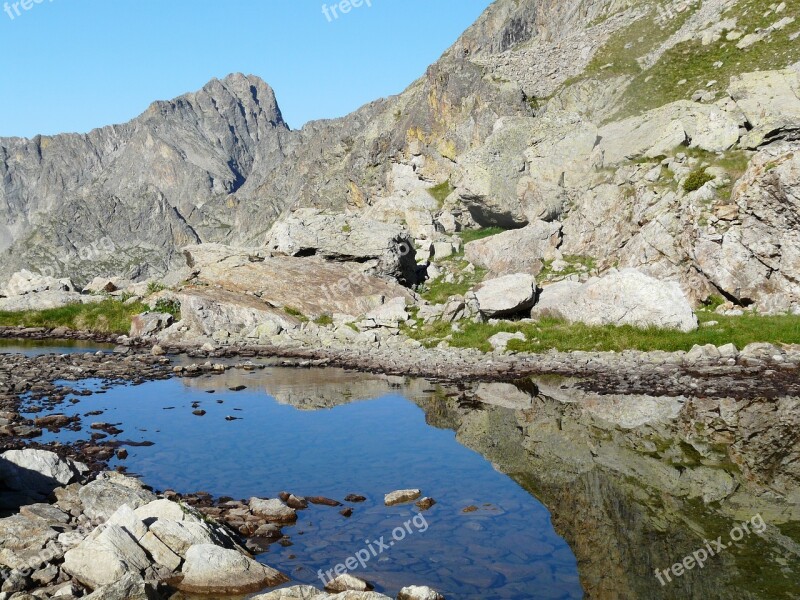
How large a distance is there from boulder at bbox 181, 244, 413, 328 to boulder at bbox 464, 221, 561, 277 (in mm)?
8232

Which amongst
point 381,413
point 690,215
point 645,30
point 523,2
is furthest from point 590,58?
point 381,413

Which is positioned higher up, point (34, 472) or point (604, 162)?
point (604, 162)

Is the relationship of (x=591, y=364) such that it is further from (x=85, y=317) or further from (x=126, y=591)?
(x=85, y=317)

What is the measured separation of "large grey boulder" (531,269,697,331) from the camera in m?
A: 38.3

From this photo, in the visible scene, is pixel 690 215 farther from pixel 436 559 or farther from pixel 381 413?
pixel 436 559

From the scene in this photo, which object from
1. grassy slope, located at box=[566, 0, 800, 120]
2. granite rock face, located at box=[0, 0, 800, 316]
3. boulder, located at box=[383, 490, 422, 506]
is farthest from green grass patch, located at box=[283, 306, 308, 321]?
grassy slope, located at box=[566, 0, 800, 120]

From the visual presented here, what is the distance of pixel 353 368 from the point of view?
131 ft

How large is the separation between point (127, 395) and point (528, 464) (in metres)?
22.2

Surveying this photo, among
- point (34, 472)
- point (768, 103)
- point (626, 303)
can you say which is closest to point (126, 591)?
point (34, 472)

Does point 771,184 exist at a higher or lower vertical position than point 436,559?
higher

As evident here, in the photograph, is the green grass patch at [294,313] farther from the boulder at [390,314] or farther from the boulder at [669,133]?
the boulder at [669,133]

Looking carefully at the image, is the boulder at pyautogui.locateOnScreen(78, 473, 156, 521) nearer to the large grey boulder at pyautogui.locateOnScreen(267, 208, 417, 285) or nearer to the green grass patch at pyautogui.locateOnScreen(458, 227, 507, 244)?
the large grey boulder at pyautogui.locateOnScreen(267, 208, 417, 285)

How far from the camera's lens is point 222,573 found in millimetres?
13414

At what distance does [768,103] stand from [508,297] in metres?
30.3
